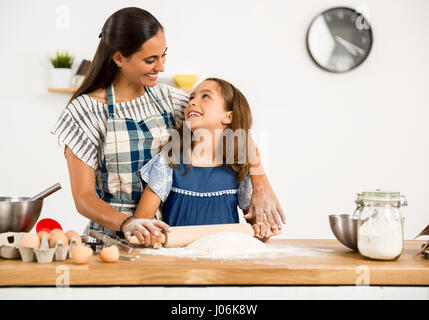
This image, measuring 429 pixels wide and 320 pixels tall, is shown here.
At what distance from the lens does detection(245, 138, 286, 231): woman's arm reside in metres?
1.49

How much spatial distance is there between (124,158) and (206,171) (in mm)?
292

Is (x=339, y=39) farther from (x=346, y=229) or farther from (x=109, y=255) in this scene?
(x=109, y=255)

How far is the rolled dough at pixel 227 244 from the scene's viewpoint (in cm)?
121

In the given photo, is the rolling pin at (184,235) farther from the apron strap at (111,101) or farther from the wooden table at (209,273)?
the apron strap at (111,101)

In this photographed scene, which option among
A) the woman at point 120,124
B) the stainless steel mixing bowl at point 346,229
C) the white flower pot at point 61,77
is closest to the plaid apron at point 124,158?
the woman at point 120,124

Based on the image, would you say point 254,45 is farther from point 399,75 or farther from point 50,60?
point 50,60

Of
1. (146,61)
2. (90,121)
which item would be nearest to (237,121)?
(146,61)

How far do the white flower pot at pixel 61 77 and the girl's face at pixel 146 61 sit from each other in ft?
6.28

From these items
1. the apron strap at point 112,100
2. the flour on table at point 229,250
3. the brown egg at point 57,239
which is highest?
the apron strap at point 112,100

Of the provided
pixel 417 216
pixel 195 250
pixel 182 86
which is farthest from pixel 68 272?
pixel 417 216

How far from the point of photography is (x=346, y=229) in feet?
4.03

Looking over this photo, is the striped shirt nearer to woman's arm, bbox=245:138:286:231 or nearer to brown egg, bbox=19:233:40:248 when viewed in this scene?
woman's arm, bbox=245:138:286:231

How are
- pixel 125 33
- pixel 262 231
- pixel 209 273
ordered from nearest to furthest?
pixel 209 273 < pixel 262 231 < pixel 125 33

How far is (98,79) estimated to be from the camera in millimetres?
1638
